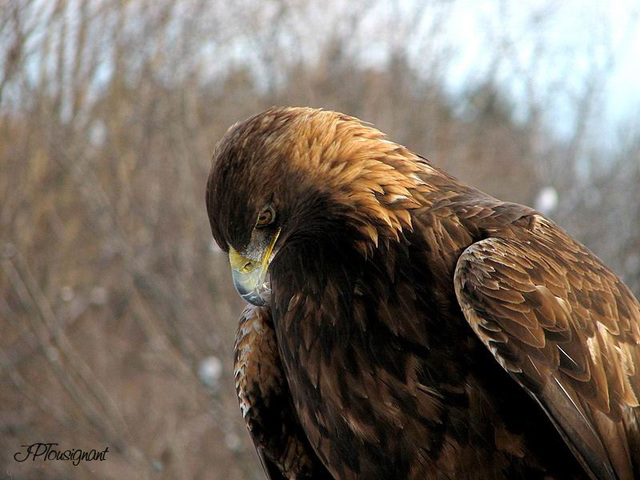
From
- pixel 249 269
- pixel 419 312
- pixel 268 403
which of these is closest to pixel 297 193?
pixel 249 269

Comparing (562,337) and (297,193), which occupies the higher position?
(297,193)

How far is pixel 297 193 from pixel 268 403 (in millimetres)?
862

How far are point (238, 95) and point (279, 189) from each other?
16.5ft

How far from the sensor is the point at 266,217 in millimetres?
2531

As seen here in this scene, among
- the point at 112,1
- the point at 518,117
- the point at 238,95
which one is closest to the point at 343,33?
the point at 238,95

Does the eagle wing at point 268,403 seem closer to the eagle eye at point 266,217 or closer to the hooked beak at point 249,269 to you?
the hooked beak at point 249,269

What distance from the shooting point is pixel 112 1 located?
6.75 metres

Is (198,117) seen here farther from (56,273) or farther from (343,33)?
(56,273)
